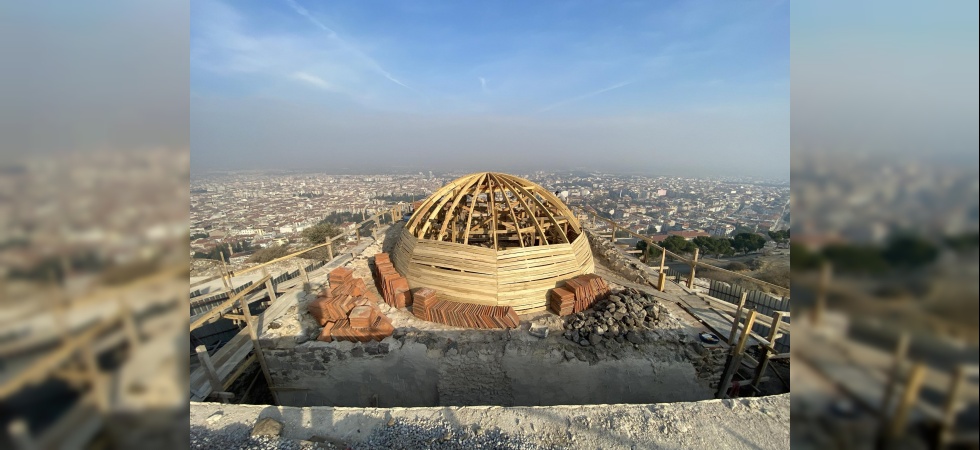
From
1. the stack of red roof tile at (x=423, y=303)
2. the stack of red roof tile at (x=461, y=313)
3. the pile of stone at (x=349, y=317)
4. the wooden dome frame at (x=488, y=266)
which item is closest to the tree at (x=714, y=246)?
the wooden dome frame at (x=488, y=266)

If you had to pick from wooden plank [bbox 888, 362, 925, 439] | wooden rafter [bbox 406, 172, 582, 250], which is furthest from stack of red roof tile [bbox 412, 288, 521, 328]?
wooden plank [bbox 888, 362, 925, 439]

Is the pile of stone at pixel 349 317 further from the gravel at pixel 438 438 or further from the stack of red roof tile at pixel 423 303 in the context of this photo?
the gravel at pixel 438 438

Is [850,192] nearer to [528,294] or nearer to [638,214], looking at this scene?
[528,294]

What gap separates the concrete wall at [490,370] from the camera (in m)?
8.67

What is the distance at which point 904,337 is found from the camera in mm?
1081

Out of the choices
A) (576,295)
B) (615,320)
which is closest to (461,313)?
(576,295)

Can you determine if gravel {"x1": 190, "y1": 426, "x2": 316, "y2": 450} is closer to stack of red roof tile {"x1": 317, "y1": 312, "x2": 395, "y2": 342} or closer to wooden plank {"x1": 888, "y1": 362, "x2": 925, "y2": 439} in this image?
stack of red roof tile {"x1": 317, "y1": 312, "x2": 395, "y2": 342}

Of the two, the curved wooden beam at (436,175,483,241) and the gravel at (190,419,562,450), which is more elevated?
the curved wooden beam at (436,175,483,241)

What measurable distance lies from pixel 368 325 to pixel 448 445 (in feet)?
14.6

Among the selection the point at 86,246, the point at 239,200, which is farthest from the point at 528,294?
the point at 239,200

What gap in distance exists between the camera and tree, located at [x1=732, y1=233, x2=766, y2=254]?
108 feet

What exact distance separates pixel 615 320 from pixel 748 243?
32785 millimetres

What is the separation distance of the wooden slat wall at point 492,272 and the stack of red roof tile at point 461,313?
400mm

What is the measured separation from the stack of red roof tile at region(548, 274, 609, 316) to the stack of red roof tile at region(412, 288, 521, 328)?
131 cm
